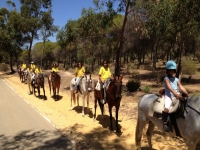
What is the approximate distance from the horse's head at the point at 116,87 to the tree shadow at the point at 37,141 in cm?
240

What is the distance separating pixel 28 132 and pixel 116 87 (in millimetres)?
3811

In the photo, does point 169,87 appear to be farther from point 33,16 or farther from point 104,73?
point 33,16

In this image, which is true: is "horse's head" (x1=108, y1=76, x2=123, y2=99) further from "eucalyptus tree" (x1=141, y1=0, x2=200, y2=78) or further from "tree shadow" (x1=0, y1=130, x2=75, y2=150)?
"eucalyptus tree" (x1=141, y1=0, x2=200, y2=78)

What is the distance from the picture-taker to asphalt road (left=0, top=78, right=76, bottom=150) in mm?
6793

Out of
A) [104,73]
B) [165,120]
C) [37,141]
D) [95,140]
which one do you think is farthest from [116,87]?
[37,141]

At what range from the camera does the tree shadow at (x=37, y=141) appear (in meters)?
6.70

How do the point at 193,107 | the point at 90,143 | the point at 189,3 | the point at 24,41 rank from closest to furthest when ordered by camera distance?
the point at 193,107 → the point at 90,143 → the point at 189,3 → the point at 24,41

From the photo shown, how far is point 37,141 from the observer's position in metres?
7.11

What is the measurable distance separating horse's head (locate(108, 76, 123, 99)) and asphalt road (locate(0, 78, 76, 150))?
7.73 feet

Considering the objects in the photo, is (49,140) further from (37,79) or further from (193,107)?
(37,79)

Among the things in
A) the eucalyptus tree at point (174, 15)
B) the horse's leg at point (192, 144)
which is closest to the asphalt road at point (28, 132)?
the horse's leg at point (192, 144)

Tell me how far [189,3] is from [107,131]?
34.1ft

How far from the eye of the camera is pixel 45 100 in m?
14.2

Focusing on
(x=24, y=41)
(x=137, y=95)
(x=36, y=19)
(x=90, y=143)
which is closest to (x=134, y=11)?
(x=137, y=95)
